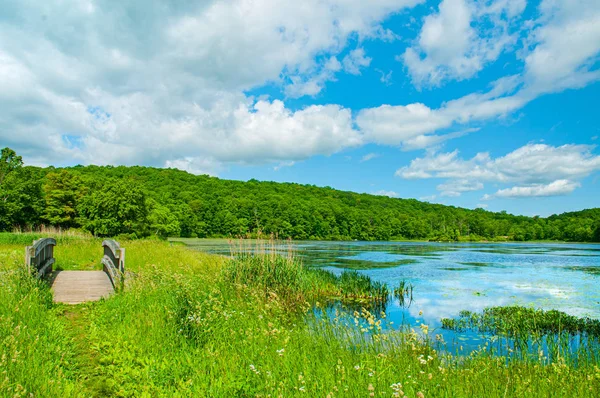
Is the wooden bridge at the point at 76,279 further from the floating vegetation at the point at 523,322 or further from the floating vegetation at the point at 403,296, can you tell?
the floating vegetation at the point at 403,296

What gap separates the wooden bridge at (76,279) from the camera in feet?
29.5

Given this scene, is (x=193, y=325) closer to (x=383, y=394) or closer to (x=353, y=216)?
(x=383, y=394)

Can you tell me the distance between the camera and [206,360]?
5.00m

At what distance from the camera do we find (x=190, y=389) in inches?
165

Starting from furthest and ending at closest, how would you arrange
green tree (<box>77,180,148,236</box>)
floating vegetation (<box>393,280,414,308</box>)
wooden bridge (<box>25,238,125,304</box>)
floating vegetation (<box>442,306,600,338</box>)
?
green tree (<box>77,180,148,236</box>), floating vegetation (<box>393,280,414,308</box>), floating vegetation (<box>442,306,600,338</box>), wooden bridge (<box>25,238,125,304</box>)

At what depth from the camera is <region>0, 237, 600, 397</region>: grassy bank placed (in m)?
3.97

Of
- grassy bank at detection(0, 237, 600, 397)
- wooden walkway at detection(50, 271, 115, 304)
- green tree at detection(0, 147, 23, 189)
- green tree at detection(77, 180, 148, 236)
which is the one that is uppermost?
green tree at detection(0, 147, 23, 189)

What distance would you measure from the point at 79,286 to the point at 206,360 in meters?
7.07

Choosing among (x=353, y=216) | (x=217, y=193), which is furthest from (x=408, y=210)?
(x=217, y=193)

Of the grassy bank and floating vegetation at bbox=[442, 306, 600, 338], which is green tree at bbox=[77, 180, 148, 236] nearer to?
the grassy bank

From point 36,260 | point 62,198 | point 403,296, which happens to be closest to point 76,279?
point 36,260

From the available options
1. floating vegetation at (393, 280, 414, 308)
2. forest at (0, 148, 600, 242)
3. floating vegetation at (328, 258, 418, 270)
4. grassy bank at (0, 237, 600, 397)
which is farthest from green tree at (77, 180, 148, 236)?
grassy bank at (0, 237, 600, 397)

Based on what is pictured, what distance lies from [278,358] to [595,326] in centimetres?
970

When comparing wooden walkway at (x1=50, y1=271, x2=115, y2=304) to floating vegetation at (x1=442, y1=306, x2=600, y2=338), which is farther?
floating vegetation at (x1=442, y1=306, x2=600, y2=338)
